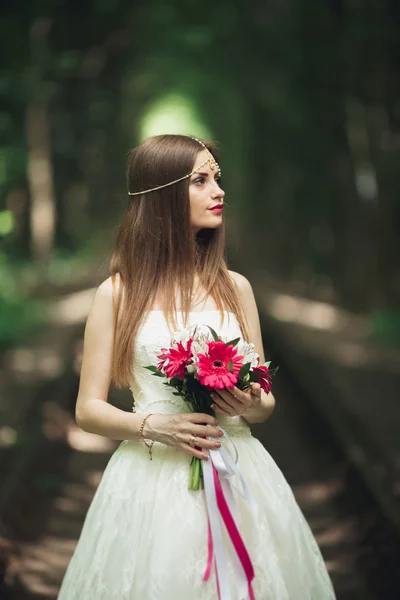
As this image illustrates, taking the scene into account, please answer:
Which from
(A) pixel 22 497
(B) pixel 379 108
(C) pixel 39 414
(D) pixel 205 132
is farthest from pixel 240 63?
(A) pixel 22 497

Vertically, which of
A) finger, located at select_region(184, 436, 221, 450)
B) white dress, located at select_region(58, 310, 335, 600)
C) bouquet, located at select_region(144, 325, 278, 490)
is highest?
bouquet, located at select_region(144, 325, 278, 490)

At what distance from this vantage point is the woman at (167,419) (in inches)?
112

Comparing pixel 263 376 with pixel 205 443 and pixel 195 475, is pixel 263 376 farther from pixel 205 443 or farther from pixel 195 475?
pixel 195 475

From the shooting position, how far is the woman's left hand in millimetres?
2803

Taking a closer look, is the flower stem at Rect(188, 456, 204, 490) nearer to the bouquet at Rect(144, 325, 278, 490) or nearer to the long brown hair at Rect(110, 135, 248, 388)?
the bouquet at Rect(144, 325, 278, 490)

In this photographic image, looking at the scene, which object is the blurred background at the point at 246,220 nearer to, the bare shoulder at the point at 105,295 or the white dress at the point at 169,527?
the bare shoulder at the point at 105,295

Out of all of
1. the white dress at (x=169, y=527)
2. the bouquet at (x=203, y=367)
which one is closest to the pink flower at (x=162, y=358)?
the bouquet at (x=203, y=367)

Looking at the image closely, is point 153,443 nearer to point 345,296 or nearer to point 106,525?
point 106,525

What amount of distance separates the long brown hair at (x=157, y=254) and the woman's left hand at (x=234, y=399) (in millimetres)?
345

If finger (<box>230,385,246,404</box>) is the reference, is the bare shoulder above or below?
above

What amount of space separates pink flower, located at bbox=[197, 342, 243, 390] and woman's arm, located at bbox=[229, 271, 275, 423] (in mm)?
324

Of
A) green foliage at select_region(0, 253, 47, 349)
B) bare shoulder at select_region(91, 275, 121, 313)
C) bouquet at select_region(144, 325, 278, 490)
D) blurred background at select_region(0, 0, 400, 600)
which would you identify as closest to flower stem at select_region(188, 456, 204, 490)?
bouquet at select_region(144, 325, 278, 490)

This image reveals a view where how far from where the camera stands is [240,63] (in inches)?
761

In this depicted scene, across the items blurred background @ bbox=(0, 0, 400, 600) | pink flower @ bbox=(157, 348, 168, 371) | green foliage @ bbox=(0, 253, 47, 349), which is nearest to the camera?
pink flower @ bbox=(157, 348, 168, 371)
